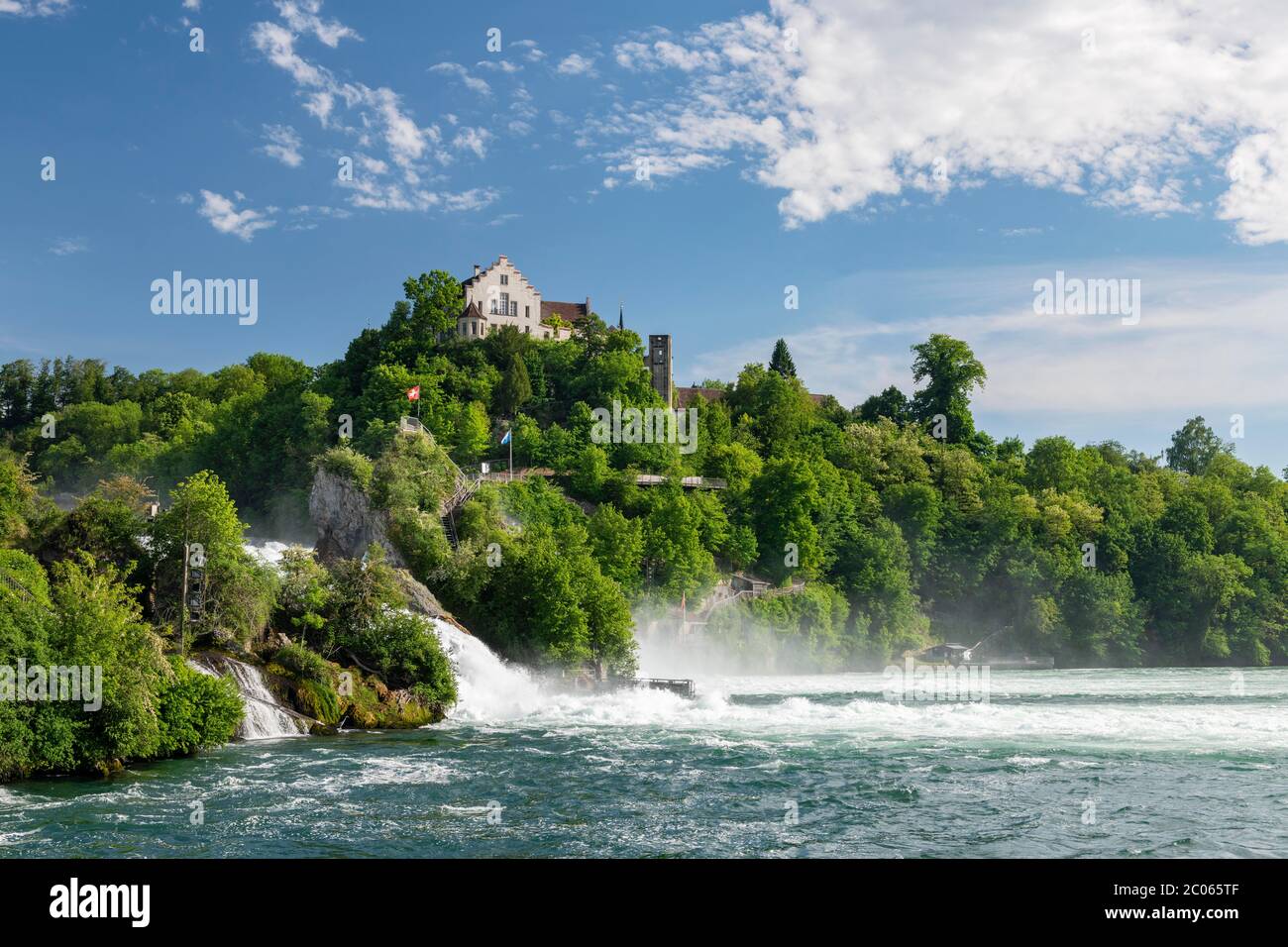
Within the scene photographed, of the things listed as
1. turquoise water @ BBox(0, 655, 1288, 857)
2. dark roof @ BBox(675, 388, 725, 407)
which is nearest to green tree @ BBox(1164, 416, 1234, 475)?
dark roof @ BBox(675, 388, 725, 407)

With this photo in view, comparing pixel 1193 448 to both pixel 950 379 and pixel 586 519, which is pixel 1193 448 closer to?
pixel 950 379

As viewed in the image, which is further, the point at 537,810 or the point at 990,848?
the point at 537,810

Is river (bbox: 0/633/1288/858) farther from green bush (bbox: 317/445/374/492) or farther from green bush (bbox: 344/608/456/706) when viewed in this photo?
green bush (bbox: 317/445/374/492)

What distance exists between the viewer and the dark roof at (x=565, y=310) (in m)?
106

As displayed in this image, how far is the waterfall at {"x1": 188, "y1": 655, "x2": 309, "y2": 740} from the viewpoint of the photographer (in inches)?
1319

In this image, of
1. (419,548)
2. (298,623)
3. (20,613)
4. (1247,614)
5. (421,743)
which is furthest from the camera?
(1247,614)

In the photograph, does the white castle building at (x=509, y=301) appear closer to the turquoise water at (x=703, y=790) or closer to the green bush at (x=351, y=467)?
the green bush at (x=351, y=467)

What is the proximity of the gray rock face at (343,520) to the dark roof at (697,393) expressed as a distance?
4931 cm

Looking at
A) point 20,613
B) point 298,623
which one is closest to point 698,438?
point 298,623

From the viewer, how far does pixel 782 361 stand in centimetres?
12738

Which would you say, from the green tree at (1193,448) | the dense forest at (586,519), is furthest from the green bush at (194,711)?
the green tree at (1193,448)
